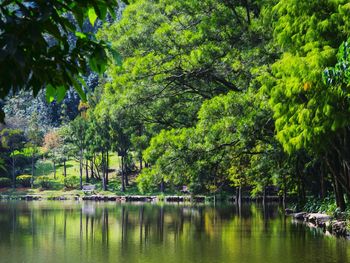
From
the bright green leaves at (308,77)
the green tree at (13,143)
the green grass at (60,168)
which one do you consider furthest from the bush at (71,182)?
the bright green leaves at (308,77)

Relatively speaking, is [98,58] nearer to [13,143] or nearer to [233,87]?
[233,87]

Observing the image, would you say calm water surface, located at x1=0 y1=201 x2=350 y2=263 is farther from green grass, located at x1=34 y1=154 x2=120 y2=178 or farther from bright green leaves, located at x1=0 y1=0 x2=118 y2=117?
green grass, located at x1=34 y1=154 x2=120 y2=178

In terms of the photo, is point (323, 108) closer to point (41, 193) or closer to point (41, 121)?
point (41, 193)

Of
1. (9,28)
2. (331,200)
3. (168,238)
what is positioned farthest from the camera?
(331,200)

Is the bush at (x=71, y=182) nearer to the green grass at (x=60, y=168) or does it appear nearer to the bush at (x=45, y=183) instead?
the bush at (x=45, y=183)

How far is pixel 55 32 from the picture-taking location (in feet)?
9.20

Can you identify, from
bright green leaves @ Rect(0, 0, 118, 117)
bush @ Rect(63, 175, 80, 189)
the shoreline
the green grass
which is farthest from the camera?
the green grass

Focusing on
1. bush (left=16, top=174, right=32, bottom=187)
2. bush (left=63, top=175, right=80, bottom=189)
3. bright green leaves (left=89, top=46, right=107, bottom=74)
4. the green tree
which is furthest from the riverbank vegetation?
bush (left=16, top=174, right=32, bottom=187)

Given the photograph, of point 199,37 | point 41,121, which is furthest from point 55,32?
point 41,121

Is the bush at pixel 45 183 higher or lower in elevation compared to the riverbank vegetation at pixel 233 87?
lower

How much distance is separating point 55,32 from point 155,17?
20.0m

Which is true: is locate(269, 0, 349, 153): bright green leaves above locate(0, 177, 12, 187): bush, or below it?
above

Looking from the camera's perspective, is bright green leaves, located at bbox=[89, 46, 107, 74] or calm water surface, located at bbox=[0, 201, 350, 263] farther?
calm water surface, located at bbox=[0, 201, 350, 263]

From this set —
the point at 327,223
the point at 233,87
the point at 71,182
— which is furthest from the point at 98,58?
the point at 71,182
